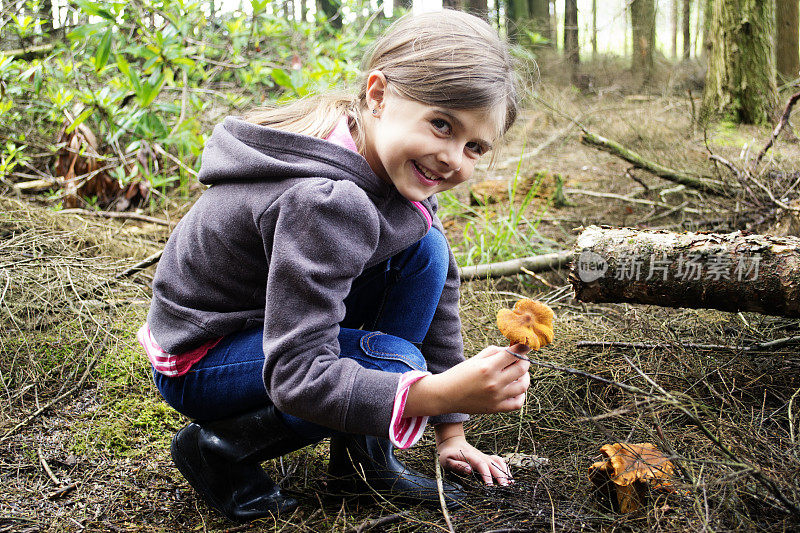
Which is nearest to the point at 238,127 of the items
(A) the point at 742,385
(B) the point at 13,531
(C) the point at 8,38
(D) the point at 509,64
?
(D) the point at 509,64

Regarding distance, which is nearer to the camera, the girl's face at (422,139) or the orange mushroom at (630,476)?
the orange mushroom at (630,476)

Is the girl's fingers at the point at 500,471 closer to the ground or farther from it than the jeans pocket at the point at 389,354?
closer to the ground

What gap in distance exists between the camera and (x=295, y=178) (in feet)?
4.16

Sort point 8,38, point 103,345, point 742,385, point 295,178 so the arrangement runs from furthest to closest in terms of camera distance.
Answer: point 8,38
point 103,345
point 742,385
point 295,178

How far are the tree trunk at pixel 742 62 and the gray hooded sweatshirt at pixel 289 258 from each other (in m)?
4.95

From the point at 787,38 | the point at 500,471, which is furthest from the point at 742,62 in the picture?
the point at 500,471

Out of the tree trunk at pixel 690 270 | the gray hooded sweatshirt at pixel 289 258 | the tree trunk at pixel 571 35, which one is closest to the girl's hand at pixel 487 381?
the gray hooded sweatshirt at pixel 289 258

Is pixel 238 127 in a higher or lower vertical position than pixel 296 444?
higher

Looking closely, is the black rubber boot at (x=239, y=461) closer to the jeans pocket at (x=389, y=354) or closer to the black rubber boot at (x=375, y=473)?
the black rubber boot at (x=375, y=473)

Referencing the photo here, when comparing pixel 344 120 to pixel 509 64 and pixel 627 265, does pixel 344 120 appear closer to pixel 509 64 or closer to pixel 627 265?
pixel 509 64

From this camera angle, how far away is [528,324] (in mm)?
1133

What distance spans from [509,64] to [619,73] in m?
11.0

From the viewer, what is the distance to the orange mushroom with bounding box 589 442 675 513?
3.88ft

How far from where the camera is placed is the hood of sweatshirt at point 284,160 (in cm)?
128
